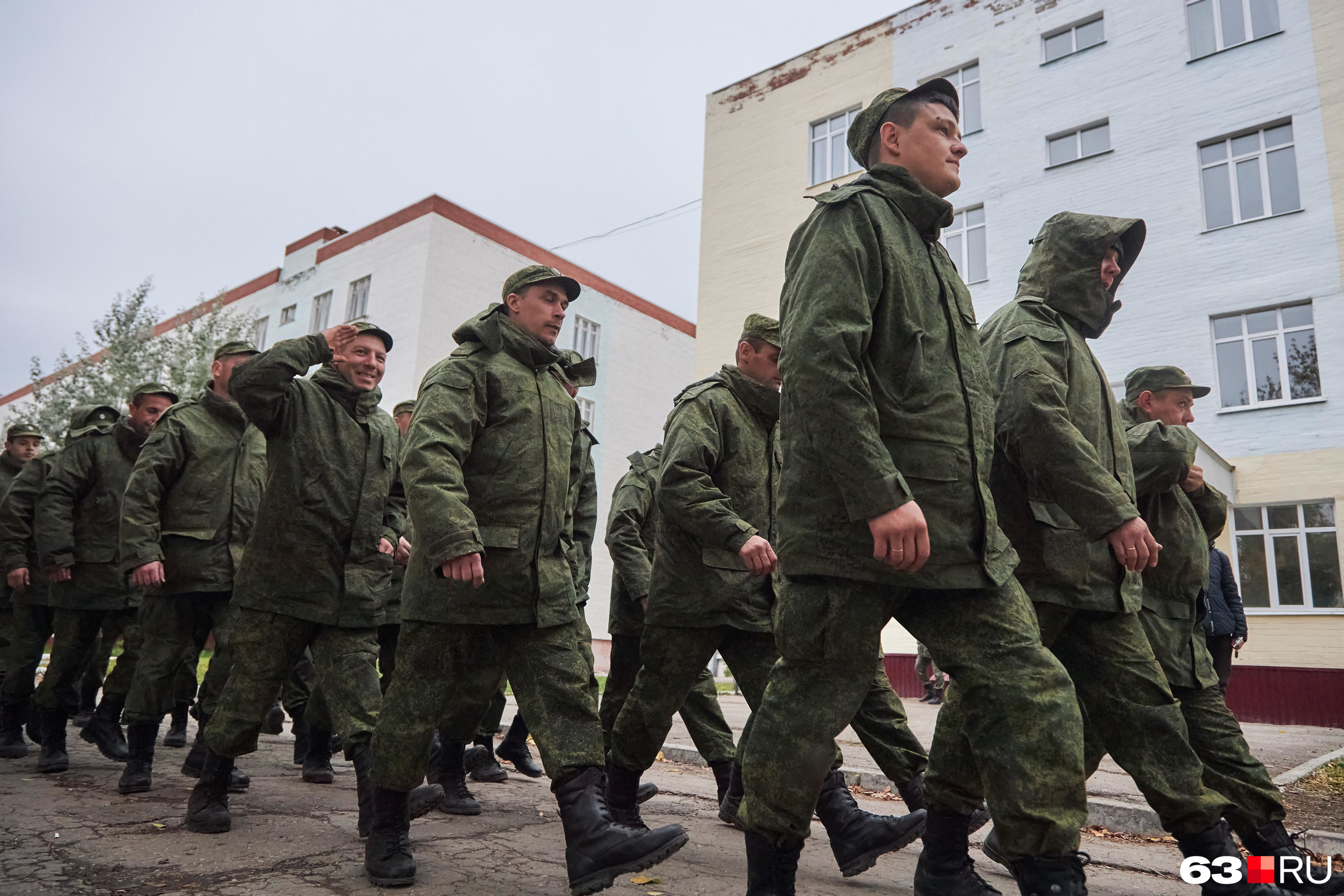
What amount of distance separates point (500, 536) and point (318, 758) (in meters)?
3.02

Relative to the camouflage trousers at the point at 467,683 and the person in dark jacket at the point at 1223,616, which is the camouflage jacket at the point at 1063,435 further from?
the person in dark jacket at the point at 1223,616

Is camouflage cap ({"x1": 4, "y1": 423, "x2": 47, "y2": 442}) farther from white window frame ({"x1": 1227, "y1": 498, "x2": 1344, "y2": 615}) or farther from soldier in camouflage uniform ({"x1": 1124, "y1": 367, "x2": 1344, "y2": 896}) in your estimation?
white window frame ({"x1": 1227, "y1": 498, "x2": 1344, "y2": 615})

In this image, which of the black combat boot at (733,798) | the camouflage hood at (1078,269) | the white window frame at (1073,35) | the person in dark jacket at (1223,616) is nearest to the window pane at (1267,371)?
the white window frame at (1073,35)

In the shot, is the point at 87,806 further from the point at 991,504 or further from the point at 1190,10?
the point at 1190,10

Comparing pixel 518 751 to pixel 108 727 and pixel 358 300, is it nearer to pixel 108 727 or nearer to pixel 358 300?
pixel 108 727

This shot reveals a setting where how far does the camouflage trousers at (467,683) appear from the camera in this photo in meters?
3.44

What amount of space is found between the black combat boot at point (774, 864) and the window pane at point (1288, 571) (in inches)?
607

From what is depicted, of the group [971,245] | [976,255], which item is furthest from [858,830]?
[971,245]

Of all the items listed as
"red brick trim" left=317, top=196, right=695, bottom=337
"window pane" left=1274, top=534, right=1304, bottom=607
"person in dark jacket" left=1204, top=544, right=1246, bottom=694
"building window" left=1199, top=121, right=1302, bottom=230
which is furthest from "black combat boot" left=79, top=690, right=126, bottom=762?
"red brick trim" left=317, top=196, right=695, bottom=337

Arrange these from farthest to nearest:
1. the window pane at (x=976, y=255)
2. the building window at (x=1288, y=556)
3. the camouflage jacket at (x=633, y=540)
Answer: the window pane at (x=976, y=255)
the building window at (x=1288, y=556)
the camouflage jacket at (x=633, y=540)

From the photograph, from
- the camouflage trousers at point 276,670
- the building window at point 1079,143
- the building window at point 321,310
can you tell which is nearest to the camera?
the camouflage trousers at point 276,670

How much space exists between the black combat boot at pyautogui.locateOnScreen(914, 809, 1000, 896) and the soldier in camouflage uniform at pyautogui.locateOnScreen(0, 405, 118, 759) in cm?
627

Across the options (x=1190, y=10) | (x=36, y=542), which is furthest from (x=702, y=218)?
(x=36, y=542)

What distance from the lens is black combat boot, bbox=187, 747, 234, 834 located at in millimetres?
4191
